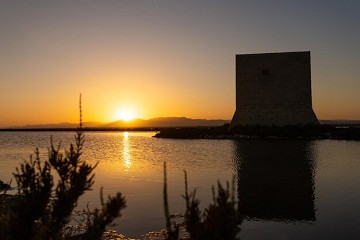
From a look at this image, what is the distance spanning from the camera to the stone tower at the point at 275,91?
2271 inches

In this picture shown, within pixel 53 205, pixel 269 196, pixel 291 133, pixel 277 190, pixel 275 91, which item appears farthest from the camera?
pixel 275 91

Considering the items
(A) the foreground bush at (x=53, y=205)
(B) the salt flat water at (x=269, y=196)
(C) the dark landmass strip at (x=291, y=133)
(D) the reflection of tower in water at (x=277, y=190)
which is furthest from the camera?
(C) the dark landmass strip at (x=291, y=133)

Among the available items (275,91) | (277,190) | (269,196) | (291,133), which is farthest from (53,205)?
(275,91)

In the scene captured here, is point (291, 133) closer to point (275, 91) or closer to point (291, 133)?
point (291, 133)

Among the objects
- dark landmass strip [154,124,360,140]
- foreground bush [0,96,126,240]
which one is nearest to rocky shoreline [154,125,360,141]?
dark landmass strip [154,124,360,140]

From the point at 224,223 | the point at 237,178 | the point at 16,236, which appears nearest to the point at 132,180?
the point at 237,178

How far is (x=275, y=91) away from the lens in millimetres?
58875

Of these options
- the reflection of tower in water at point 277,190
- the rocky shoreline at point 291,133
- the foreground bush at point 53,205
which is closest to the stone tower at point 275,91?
the rocky shoreline at point 291,133

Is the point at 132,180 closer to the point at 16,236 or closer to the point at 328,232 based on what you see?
the point at 328,232

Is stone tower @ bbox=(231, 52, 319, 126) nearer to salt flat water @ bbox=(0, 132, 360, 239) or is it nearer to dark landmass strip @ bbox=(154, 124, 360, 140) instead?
dark landmass strip @ bbox=(154, 124, 360, 140)

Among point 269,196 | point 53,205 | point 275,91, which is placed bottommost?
point 269,196

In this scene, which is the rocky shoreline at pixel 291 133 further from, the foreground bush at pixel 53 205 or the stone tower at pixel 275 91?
the foreground bush at pixel 53 205

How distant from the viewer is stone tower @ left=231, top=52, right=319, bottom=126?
189ft

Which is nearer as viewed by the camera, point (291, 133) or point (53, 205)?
point (53, 205)
